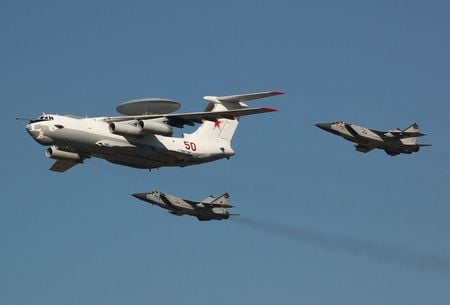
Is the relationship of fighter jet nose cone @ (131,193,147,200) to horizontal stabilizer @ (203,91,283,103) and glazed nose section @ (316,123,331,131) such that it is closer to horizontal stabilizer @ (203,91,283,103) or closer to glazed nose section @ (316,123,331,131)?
horizontal stabilizer @ (203,91,283,103)

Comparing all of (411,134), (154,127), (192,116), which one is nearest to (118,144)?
(154,127)

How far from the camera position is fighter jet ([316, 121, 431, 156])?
4972 cm

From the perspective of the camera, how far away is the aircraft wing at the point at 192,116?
161ft

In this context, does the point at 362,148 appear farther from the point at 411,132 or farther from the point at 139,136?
the point at 139,136

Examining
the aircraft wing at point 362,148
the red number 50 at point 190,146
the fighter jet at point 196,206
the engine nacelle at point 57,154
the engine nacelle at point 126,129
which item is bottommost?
the fighter jet at point 196,206

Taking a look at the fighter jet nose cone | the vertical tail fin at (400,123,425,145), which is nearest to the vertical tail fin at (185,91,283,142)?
the fighter jet nose cone

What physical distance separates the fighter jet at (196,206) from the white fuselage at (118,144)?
6.59ft

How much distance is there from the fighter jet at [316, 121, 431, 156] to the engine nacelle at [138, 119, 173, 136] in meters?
5.78

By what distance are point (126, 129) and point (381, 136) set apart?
972cm

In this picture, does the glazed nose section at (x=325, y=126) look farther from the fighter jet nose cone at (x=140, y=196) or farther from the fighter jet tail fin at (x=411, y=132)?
the fighter jet nose cone at (x=140, y=196)

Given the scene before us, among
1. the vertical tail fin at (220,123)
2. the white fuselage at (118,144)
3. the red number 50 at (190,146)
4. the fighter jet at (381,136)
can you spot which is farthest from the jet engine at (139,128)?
the fighter jet at (381,136)

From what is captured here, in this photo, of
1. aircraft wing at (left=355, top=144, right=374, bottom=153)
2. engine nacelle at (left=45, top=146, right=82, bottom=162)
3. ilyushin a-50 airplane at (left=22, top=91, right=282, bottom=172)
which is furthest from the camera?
engine nacelle at (left=45, top=146, right=82, bottom=162)

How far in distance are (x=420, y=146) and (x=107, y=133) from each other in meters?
11.9

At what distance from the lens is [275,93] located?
48188 mm
